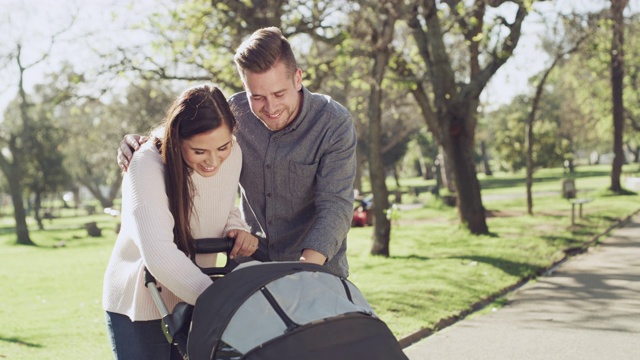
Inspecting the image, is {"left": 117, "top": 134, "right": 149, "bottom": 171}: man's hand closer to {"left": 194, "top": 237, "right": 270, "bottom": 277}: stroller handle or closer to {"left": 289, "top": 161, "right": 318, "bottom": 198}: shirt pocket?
{"left": 194, "top": 237, "right": 270, "bottom": 277}: stroller handle

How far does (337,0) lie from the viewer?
1631 cm

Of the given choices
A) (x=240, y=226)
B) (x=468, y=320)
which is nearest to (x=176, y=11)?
(x=468, y=320)

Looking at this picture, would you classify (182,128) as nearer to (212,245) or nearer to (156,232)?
(156,232)

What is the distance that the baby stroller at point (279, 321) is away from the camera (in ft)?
9.44

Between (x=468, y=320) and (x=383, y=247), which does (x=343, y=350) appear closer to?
(x=468, y=320)

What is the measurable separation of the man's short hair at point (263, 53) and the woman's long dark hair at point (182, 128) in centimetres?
23

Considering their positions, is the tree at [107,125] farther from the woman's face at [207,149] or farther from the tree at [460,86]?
the woman's face at [207,149]

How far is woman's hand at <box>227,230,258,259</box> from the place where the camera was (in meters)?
3.67

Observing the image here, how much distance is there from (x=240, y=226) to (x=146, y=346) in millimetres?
722

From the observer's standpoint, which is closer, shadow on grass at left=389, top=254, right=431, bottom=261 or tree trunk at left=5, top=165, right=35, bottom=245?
shadow on grass at left=389, top=254, right=431, bottom=261

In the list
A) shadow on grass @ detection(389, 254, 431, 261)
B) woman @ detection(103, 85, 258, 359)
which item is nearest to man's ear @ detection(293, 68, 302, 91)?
woman @ detection(103, 85, 258, 359)

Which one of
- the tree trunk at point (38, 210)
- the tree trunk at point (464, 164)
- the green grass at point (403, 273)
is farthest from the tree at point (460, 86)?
the tree trunk at point (38, 210)

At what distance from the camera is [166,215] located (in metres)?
3.28

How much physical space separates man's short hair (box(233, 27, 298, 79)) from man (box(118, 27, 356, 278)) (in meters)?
0.08
